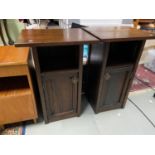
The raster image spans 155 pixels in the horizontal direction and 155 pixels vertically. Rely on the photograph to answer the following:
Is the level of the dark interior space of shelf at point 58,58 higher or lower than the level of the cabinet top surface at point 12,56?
lower

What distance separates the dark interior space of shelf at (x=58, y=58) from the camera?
1096 mm

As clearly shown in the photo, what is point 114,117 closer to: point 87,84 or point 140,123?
point 140,123

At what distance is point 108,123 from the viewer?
4.46 feet

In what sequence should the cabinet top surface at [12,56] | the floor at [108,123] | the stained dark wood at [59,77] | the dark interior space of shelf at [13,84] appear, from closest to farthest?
the cabinet top surface at [12,56]
the stained dark wood at [59,77]
the dark interior space of shelf at [13,84]
the floor at [108,123]

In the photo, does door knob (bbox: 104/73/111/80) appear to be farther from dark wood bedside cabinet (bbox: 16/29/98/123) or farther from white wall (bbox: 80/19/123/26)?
white wall (bbox: 80/19/123/26)

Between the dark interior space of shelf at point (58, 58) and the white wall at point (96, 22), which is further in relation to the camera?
the white wall at point (96, 22)

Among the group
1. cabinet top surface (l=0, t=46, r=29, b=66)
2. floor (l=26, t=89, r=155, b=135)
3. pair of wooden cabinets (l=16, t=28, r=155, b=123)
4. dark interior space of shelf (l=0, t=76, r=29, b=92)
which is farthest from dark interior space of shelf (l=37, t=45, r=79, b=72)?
floor (l=26, t=89, r=155, b=135)

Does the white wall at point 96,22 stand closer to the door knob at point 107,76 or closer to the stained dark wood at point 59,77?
the stained dark wood at point 59,77

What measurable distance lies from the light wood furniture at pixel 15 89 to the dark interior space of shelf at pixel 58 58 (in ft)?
0.47

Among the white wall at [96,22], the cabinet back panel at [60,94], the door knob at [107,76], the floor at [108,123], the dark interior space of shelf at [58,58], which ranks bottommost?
the floor at [108,123]

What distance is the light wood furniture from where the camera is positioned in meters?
0.95

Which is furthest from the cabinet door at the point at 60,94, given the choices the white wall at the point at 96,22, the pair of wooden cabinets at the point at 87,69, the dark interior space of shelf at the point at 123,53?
the white wall at the point at 96,22
